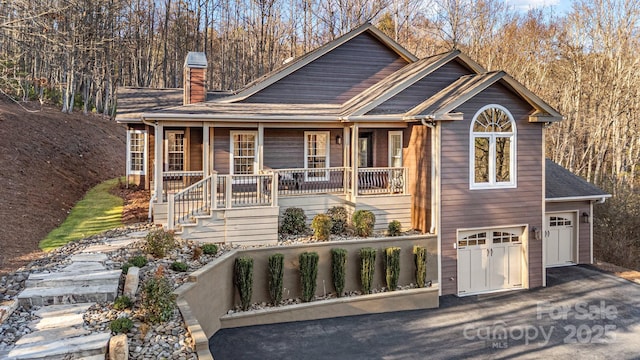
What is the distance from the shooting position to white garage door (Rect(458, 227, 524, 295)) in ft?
43.7

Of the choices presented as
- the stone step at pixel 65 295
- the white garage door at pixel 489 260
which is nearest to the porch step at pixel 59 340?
the stone step at pixel 65 295

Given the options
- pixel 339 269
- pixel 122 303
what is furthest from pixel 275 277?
pixel 122 303

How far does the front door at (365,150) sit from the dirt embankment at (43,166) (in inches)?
406

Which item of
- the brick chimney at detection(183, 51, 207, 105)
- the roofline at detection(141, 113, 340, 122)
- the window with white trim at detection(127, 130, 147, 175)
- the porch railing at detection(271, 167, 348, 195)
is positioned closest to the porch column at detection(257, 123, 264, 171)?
the roofline at detection(141, 113, 340, 122)

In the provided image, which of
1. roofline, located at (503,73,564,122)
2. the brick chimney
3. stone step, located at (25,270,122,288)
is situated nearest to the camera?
stone step, located at (25,270,122,288)

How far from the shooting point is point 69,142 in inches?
893

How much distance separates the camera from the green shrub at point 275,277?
1101 centimetres

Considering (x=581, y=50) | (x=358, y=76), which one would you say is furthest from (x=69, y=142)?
(x=581, y=50)

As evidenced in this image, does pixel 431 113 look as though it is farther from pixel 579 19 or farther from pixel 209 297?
pixel 579 19

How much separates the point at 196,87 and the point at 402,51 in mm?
7661

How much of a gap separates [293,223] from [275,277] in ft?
8.53

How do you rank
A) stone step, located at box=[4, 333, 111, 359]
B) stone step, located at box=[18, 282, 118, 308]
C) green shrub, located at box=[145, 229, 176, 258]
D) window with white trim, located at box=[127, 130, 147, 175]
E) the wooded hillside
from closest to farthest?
stone step, located at box=[4, 333, 111, 359] → stone step, located at box=[18, 282, 118, 308] → green shrub, located at box=[145, 229, 176, 258] → window with white trim, located at box=[127, 130, 147, 175] → the wooded hillside

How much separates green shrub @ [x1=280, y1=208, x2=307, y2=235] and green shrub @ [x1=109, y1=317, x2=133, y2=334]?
21.7 feet

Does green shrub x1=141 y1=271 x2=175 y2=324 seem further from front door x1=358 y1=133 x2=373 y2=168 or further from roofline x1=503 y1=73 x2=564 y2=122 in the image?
roofline x1=503 y1=73 x2=564 y2=122
